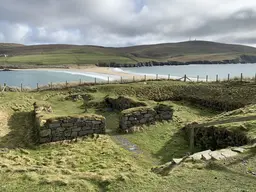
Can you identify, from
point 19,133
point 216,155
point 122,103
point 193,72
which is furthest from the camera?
point 193,72

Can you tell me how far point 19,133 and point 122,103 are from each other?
407 inches

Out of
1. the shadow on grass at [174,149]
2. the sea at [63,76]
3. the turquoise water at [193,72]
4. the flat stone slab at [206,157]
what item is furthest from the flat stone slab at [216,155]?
the turquoise water at [193,72]

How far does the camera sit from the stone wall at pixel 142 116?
60.3 feet

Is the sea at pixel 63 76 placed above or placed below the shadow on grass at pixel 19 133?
above

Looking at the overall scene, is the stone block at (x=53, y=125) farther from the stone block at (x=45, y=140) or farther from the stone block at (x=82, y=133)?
the stone block at (x=82, y=133)

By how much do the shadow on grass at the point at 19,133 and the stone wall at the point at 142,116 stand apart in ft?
19.5

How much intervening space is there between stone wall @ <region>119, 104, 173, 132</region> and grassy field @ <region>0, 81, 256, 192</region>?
58 centimetres

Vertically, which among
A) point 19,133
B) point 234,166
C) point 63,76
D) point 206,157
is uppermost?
point 63,76

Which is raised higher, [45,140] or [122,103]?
[122,103]

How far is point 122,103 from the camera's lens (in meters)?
25.1

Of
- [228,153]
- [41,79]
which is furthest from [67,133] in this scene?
[41,79]

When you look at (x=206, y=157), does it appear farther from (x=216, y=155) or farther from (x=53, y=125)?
(x=53, y=125)

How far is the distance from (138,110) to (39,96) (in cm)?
1849

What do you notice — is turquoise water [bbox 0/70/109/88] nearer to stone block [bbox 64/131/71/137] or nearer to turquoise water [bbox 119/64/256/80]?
turquoise water [bbox 119/64/256/80]
